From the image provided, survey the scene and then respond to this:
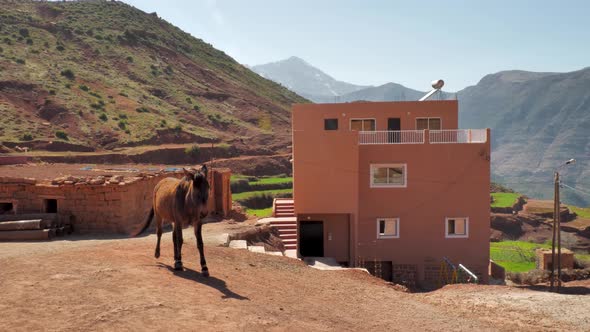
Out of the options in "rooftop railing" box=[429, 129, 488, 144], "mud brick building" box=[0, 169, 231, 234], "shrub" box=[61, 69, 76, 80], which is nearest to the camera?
"mud brick building" box=[0, 169, 231, 234]

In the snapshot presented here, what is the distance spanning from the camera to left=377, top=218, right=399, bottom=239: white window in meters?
23.3

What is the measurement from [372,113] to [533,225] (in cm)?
4772

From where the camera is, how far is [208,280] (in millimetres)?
9273

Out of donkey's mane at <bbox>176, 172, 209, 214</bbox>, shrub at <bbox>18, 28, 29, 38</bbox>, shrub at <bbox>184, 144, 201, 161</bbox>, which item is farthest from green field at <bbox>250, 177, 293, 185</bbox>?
shrub at <bbox>18, 28, 29, 38</bbox>

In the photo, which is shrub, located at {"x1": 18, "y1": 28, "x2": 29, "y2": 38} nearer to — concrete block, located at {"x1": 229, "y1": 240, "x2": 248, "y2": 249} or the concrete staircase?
the concrete staircase

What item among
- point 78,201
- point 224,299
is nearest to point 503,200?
point 78,201

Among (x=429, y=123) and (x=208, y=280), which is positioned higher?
(x=429, y=123)

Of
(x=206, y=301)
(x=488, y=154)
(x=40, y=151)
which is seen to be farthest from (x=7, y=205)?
(x=40, y=151)

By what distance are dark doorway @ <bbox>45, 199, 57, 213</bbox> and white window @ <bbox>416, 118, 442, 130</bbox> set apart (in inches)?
732

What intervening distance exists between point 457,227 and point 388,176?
4.20m

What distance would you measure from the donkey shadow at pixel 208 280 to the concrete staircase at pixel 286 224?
12299 mm

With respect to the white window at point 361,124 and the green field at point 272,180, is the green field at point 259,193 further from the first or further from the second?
the white window at point 361,124

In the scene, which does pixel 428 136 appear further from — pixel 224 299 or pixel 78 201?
pixel 224 299

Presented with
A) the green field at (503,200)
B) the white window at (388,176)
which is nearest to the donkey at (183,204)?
the white window at (388,176)
